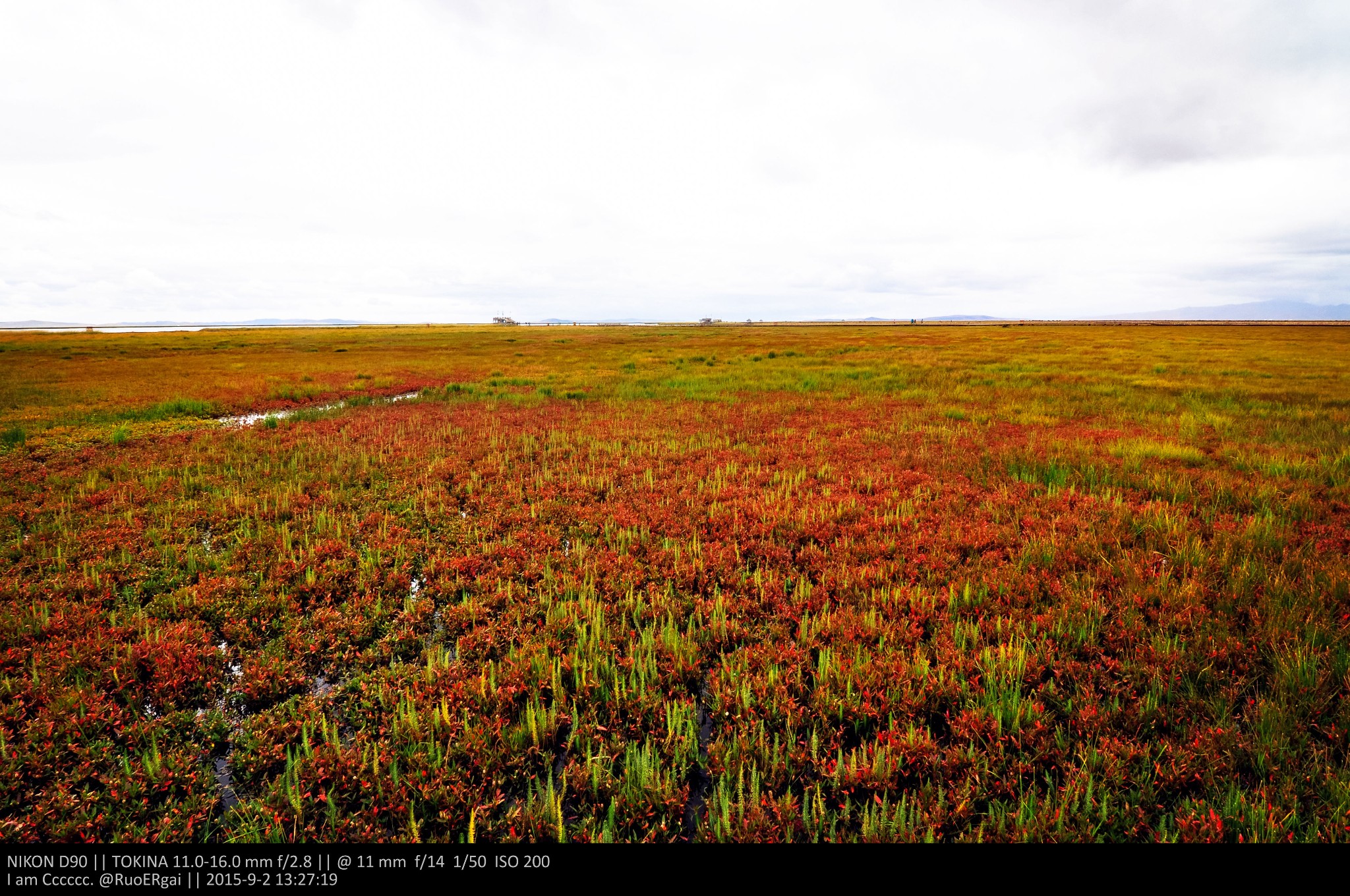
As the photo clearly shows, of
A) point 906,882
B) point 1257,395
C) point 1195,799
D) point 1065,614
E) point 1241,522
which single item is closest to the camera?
point 906,882

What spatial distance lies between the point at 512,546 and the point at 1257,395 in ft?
92.3

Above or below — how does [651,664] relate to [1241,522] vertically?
below

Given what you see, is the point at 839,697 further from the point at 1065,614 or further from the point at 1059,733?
the point at 1065,614

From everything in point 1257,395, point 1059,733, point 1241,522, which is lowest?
point 1059,733

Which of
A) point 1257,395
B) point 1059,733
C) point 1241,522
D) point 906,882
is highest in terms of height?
point 1257,395

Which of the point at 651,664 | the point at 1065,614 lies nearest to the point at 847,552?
the point at 1065,614

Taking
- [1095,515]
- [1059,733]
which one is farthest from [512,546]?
[1095,515]

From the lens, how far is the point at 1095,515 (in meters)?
8.41

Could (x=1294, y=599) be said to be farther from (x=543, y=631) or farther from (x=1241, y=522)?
(x=543, y=631)

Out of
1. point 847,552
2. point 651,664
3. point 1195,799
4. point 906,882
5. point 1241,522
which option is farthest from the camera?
point 1241,522

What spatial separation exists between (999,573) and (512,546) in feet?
22.0

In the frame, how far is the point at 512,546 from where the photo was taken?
7.85m

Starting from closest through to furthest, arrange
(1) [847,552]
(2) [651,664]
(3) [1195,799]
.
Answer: (3) [1195,799] < (2) [651,664] < (1) [847,552]

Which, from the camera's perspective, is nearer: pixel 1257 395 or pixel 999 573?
pixel 999 573
